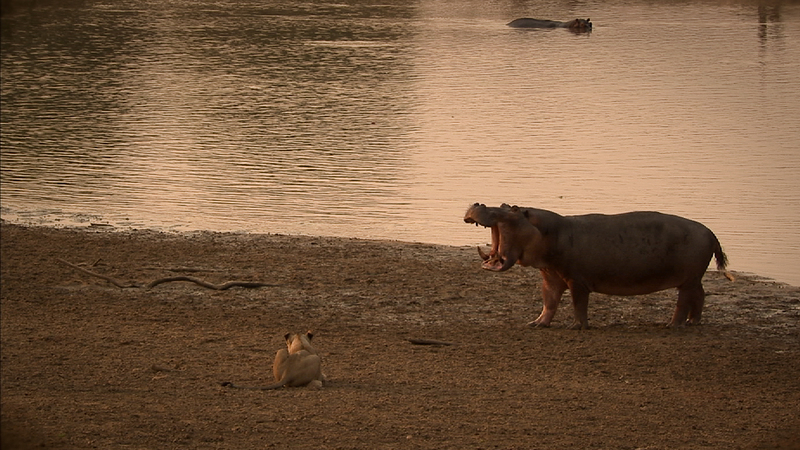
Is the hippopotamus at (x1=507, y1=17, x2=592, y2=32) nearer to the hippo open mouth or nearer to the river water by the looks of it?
the river water

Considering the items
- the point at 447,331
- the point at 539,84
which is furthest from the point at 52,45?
Result: the point at 447,331

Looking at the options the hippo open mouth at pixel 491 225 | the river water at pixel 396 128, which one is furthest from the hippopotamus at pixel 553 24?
the hippo open mouth at pixel 491 225

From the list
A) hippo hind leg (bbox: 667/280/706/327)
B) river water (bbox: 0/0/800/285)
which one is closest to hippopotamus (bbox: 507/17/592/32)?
river water (bbox: 0/0/800/285)

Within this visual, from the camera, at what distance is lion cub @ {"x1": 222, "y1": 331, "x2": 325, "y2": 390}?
5.96 metres

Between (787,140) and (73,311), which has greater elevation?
(73,311)

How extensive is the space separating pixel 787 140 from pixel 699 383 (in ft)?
42.0

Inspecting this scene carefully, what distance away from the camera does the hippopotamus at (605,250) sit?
7.35 metres

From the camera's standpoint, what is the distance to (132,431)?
514cm

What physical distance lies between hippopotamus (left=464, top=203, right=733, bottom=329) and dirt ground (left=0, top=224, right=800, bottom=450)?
309 millimetres

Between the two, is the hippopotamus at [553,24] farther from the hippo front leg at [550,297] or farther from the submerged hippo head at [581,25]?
the hippo front leg at [550,297]

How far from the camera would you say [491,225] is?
735cm

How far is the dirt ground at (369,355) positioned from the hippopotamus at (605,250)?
1.01 feet

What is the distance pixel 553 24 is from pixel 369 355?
35.3m

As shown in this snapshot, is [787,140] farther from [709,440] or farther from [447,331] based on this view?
[709,440]
